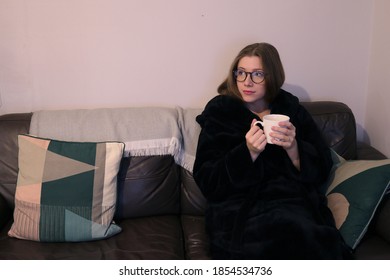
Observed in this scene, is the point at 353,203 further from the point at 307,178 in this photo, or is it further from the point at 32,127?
the point at 32,127

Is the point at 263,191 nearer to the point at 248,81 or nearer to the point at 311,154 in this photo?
the point at 311,154

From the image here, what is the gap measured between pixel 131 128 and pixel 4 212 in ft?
2.18

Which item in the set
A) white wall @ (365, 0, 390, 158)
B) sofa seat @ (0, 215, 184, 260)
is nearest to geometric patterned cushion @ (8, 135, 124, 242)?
sofa seat @ (0, 215, 184, 260)

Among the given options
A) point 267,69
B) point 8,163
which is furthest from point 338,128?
point 8,163

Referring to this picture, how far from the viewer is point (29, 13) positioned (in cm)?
167

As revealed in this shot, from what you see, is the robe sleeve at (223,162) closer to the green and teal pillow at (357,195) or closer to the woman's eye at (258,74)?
the woman's eye at (258,74)

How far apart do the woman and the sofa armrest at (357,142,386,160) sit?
39 centimetres

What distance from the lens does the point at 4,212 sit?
1.55 meters

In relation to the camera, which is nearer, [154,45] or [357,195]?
[357,195]

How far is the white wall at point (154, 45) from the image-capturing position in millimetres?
1706

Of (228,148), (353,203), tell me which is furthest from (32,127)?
(353,203)

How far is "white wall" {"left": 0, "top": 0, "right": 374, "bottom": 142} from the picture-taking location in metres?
1.71

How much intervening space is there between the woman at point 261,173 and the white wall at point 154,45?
1.16ft

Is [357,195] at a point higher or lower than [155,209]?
higher
